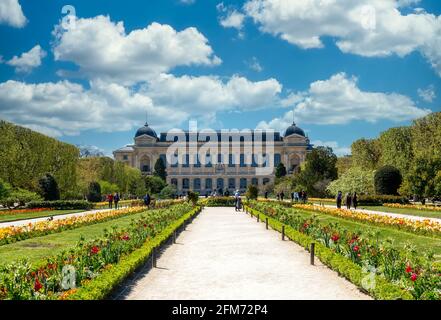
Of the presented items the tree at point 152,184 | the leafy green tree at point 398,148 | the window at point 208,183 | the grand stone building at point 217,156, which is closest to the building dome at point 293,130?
the grand stone building at point 217,156

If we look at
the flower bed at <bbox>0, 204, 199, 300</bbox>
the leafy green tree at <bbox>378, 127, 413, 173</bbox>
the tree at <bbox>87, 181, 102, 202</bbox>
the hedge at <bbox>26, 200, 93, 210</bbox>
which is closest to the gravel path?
the flower bed at <bbox>0, 204, 199, 300</bbox>

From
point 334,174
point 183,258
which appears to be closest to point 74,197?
point 334,174

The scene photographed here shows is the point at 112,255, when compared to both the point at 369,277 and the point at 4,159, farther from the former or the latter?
the point at 4,159

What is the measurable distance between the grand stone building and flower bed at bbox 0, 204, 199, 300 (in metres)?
79.9

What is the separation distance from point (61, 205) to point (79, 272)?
78.4 feet

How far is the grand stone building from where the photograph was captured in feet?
300

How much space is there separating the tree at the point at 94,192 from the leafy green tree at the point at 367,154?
993 inches

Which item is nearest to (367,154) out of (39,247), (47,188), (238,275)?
(47,188)

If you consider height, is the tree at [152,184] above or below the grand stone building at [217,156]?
below

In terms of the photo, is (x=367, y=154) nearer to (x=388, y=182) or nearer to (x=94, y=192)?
(x=388, y=182)

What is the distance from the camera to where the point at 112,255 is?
9312mm

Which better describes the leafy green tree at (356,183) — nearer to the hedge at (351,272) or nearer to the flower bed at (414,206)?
the flower bed at (414,206)

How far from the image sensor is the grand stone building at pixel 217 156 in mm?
91500
